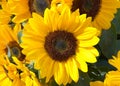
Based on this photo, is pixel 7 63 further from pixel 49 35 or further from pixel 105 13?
pixel 105 13

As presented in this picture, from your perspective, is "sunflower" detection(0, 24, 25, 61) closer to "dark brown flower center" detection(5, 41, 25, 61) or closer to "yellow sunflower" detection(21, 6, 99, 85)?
"dark brown flower center" detection(5, 41, 25, 61)

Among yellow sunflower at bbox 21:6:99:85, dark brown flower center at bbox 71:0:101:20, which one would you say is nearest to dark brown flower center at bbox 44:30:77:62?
yellow sunflower at bbox 21:6:99:85

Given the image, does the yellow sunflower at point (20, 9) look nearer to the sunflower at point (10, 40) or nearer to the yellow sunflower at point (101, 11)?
the sunflower at point (10, 40)

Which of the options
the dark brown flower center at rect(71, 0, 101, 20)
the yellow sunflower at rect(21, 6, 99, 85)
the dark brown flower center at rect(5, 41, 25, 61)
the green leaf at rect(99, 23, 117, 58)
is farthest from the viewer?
the green leaf at rect(99, 23, 117, 58)

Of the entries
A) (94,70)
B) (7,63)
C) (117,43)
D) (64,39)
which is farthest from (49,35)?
(117,43)

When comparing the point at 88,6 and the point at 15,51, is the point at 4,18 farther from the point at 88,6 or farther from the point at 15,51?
the point at 88,6

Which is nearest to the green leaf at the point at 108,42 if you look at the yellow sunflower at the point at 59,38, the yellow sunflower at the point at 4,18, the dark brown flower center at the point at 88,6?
the dark brown flower center at the point at 88,6
